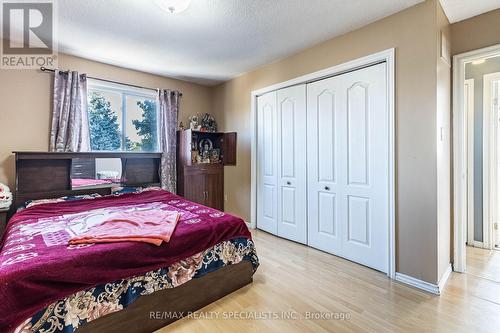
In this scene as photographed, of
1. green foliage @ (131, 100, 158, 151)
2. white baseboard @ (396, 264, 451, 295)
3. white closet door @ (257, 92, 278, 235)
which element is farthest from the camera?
green foliage @ (131, 100, 158, 151)

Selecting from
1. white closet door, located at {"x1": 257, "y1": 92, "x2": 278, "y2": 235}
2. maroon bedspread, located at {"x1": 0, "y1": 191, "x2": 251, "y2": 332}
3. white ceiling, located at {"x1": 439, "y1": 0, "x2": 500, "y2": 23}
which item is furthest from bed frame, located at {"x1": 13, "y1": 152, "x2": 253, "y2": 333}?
white ceiling, located at {"x1": 439, "y1": 0, "x2": 500, "y2": 23}

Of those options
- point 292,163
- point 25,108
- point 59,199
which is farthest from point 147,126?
point 292,163

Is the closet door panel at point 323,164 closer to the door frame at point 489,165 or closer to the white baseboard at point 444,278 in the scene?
the white baseboard at point 444,278

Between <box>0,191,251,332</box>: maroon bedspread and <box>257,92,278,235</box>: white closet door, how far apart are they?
58.6 inches

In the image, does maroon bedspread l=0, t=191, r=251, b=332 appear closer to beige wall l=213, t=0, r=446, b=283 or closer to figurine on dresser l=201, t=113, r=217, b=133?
beige wall l=213, t=0, r=446, b=283

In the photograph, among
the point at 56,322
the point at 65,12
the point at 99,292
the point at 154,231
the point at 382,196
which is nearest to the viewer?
the point at 56,322

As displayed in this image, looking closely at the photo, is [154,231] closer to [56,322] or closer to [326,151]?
[56,322]

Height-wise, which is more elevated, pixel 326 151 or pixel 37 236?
pixel 326 151

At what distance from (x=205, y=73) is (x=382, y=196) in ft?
10.4

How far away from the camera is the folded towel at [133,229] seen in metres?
1.67

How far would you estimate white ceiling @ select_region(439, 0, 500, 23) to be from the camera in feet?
6.89

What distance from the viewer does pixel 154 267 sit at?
166 cm

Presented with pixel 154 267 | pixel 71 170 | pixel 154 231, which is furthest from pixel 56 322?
pixel 71 170

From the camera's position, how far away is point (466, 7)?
218cm
